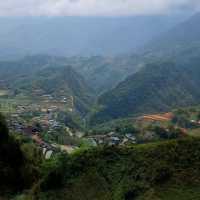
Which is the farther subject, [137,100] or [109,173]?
[137,100]

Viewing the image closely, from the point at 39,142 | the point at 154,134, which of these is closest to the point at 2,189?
the point at 39,142

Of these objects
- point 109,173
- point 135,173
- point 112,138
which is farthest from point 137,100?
point 135,173

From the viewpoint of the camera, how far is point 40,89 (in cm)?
17675

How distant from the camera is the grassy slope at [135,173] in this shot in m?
41.2

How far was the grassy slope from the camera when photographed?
41219 mm

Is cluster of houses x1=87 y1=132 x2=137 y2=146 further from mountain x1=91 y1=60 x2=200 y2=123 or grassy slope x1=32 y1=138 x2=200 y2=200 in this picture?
mountain x1=91 y1=60 x2=200 y2=123

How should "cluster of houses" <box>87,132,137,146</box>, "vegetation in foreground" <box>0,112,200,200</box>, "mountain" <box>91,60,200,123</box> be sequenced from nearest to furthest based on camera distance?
1. "vegetation in foreground" <box>0,112,200,200</box>
2. "cluster of houses" <box>87,132,137,146</box>
3. "mountain" <box>91,60,200,123</box>

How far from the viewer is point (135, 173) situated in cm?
4425

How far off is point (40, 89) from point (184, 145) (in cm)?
13475

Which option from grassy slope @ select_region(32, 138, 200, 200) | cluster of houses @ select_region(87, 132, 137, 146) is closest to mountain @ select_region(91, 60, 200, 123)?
cluster of houses @ select_region(87, 132, 137, 146)

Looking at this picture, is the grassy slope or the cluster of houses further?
the cluster of houses

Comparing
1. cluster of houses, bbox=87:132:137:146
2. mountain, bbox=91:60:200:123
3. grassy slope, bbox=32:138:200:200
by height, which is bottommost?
mountain, bbox=91:60:200:123

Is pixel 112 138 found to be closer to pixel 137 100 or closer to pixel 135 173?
pixel 135 173

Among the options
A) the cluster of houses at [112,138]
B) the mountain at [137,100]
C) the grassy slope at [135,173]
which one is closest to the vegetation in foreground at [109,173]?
the grassy slope at [135,173]
